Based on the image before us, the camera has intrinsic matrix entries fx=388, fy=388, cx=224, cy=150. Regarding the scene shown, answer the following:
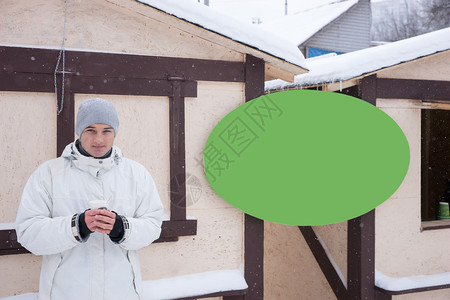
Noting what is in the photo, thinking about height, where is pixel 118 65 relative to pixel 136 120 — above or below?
above

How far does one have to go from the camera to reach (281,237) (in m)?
5.97

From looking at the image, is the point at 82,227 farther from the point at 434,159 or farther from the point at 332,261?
the point at 434,159

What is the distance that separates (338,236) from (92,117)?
12.2 feet

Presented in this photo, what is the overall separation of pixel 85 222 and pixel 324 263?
3.94m

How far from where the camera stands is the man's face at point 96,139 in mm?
2369

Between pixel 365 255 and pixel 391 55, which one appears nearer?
pixel 391 55

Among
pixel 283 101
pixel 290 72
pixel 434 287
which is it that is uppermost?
pixel 290 72

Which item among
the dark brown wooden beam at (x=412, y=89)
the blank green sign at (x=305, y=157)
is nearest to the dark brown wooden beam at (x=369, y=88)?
the dark brown wooden beam at (x=412, y=89)

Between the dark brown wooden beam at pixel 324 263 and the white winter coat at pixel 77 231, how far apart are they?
3282 mm

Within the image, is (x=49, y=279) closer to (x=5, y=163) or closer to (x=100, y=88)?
(x=5, y=163)

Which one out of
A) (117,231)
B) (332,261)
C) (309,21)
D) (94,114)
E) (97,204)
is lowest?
(332,261)

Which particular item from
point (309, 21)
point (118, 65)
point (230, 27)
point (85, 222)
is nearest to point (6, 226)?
point (85, 222)

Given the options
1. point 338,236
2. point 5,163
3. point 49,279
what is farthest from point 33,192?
point 338,236

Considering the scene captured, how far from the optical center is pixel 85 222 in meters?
2.17
